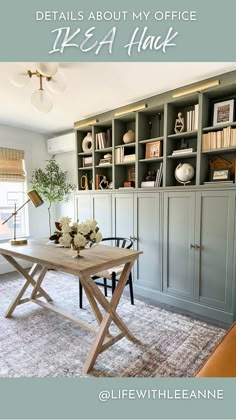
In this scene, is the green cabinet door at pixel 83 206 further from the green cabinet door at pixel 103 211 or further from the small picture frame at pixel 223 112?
the small picture frame at pixel 223 112

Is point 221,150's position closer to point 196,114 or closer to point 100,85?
point 196,114

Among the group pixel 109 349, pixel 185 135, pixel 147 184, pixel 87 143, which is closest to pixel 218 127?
pixel 185 135

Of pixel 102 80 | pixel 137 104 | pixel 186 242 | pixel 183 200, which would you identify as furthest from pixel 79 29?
pixel 186 242

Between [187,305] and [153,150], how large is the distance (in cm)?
194

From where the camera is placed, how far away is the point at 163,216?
2924mm

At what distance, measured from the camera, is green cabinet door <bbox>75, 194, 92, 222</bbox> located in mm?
3814

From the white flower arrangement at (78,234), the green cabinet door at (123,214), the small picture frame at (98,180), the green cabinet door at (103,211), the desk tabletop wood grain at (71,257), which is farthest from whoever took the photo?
the small picture frame at (98,180)

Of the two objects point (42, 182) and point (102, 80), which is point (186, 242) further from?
point (42, 182)

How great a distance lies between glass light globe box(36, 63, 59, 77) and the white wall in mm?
2536

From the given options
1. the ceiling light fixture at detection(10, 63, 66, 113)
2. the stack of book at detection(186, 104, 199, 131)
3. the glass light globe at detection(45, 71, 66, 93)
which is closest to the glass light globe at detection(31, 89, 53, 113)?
the ceiling light fixture at detection(10, 63, 66, 113)

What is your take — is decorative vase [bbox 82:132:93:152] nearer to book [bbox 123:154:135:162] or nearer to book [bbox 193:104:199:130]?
book [bbox 123:154:135:162]

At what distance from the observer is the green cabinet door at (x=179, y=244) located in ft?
8.84

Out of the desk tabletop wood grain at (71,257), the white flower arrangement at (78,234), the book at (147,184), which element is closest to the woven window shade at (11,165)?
the desk tabletop wood grain at (71,257)

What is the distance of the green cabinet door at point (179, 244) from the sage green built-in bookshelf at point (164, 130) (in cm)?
24
